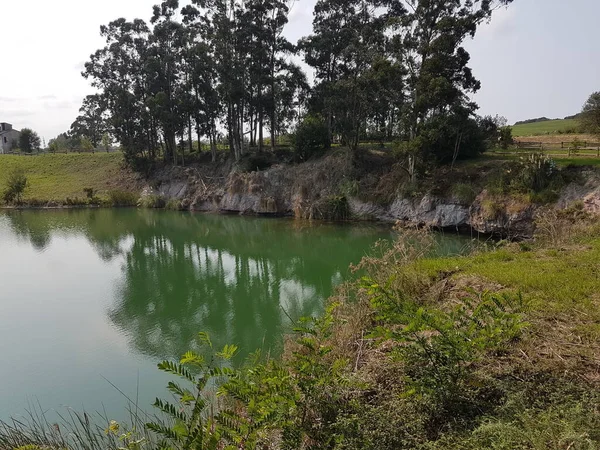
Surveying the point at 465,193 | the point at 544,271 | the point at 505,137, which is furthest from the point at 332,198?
the point at 544,271

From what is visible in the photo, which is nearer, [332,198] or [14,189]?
[332,198]

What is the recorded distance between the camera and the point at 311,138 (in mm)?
28828

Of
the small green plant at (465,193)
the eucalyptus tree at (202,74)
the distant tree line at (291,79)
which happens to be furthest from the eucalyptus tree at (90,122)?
the small green plant at (465,193)

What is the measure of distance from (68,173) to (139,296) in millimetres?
37651

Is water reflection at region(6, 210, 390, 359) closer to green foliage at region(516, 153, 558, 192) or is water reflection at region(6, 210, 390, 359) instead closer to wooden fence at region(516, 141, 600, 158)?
green foliage at region(516, 153, 558, 192)

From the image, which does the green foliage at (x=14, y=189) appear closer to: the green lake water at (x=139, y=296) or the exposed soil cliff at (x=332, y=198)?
the exposed soil cliff at (x=332, y=198)

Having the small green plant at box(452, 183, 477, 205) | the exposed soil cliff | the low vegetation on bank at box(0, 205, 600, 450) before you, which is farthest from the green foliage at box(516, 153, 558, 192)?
the low vegetation on bank at box(0, 205, 600, 450)

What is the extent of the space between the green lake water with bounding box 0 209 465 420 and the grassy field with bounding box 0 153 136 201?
14426mm

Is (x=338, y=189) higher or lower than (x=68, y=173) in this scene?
lower

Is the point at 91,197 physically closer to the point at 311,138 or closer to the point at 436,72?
the point at 311,138

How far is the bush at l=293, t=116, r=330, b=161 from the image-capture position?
28.7 m

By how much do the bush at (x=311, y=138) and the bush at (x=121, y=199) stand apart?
52.1 feet

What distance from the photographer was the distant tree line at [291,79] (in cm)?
2011

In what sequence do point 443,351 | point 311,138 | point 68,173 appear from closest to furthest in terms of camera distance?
point 443,351 → point 311,138 → point 68,173
